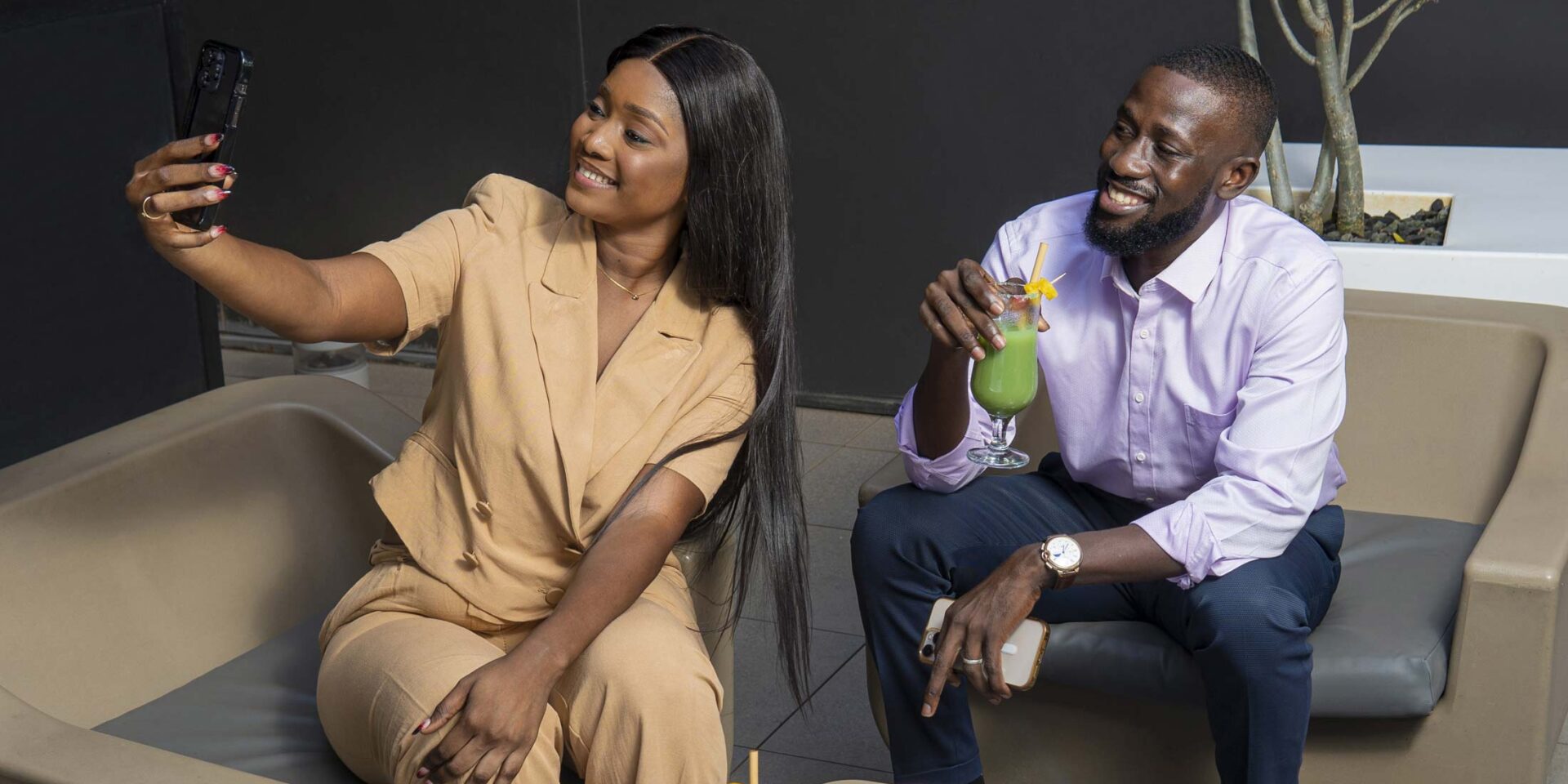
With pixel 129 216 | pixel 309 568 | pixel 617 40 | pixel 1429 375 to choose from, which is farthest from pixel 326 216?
pixel 1429 375

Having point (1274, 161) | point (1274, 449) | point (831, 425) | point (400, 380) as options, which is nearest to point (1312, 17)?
point (1274, 161)

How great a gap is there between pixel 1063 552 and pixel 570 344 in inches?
29.3

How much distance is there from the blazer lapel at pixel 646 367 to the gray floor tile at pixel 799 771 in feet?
2.90

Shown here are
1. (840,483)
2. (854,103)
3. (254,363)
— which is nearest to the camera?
(840,483)

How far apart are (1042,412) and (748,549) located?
783 millimetres

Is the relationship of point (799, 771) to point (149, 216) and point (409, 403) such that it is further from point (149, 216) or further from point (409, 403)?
point (409, 403)

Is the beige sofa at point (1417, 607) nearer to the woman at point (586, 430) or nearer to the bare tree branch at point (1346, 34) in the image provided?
the woman at point (586, 430)

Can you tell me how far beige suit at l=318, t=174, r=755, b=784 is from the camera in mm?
1980

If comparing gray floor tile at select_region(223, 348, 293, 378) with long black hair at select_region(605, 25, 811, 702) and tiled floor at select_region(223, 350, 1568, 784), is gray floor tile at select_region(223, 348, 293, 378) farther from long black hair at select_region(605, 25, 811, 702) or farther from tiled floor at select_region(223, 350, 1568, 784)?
long black hair at select_region(605, 25, 811, 702)

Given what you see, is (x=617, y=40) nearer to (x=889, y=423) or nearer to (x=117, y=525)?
(x=889, y=423)

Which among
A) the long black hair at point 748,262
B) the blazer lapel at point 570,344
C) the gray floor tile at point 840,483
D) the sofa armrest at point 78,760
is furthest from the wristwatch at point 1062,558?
the gray floor tile at point 840,483

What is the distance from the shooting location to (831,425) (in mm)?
4543

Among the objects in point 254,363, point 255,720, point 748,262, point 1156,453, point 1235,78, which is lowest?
point 254,363

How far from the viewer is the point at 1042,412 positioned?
9.44 ft
